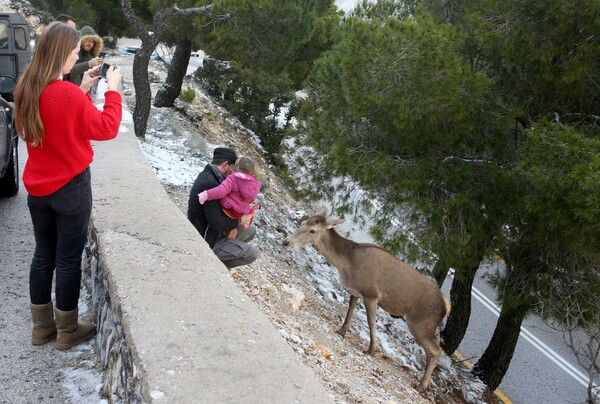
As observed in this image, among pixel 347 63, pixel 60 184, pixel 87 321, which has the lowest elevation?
pixel 87 321

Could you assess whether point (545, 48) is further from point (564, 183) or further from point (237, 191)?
point (237, 191)

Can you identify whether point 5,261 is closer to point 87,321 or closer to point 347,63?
Result: point 87,321

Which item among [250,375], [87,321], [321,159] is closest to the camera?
[250,375]

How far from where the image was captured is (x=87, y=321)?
4398mm

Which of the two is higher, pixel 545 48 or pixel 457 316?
pixel 545 48

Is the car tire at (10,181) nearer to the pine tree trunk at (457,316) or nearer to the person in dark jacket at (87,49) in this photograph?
the person in dark jacket at (87,49)

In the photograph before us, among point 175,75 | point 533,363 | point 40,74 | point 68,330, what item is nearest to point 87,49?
point 40,74

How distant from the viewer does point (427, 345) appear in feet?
27.4

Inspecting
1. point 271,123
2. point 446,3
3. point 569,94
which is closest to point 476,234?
point 569,94

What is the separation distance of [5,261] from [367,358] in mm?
4613

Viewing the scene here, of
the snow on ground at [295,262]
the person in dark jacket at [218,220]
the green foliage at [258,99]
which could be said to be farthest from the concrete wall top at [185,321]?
the green foliage at [258,99]

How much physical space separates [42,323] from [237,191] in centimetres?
214

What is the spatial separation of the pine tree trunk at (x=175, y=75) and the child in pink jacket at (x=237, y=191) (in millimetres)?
12364

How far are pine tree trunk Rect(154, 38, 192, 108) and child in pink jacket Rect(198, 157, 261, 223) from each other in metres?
12.4
